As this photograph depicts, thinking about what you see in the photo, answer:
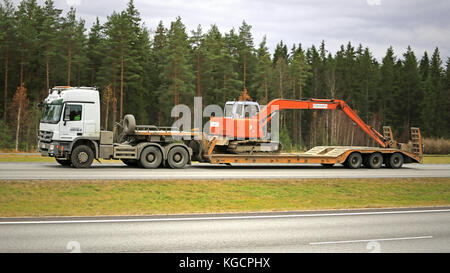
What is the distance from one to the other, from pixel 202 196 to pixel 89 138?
8.57m

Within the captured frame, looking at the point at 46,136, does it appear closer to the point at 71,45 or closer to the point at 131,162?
the point at 131,162

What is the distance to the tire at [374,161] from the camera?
84.0ft

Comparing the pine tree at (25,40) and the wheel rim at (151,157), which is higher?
the pine tree at (25,40)

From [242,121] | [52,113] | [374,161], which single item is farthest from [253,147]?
[52,113]

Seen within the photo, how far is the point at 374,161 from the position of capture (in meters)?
25.8

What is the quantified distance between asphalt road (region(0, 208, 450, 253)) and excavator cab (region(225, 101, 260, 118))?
11579 mm

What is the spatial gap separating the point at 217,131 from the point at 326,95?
6713 centimetres

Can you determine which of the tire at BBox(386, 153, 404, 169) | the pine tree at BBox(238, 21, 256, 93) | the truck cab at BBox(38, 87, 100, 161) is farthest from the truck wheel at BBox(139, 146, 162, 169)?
the pine tree at BBox(238, 21, 256, 93)

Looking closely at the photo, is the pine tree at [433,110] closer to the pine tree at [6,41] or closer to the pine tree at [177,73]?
the pine tree at [177,73]

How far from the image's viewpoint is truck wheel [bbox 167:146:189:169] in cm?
2236

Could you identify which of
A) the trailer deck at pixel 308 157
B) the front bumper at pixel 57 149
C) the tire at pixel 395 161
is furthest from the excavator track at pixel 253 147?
the front bumper at pixel 57 149

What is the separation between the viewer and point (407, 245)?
838cm

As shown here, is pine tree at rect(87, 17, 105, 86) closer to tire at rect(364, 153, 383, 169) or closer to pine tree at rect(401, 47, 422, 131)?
tire at rect(364, 153, 383, 169)

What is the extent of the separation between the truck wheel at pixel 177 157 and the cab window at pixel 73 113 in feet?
15.0
